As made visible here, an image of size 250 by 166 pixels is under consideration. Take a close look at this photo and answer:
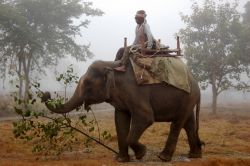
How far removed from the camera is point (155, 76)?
30.0 feet

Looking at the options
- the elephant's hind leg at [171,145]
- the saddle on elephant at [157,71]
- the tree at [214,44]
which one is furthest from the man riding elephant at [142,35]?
the tree at [214,44]

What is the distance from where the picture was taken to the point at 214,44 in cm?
3034

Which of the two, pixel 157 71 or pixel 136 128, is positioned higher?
pixel 157 71

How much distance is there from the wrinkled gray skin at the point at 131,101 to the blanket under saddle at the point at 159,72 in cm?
13

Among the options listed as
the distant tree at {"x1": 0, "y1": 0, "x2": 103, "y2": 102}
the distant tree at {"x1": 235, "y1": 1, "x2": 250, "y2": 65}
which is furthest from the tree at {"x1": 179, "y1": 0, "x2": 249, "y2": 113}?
the distant tree at {"x1": 0, "y1": 0, "x2": 103, "y2": 102}

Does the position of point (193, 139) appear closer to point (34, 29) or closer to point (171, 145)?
point (171, 145)

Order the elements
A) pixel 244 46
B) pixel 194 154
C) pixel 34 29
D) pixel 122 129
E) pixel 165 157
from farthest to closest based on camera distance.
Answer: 1. pixel 34 29
2. pixel 244 46
3. pixel 194 154
4. pixel 122 129
5. pixel 165 157

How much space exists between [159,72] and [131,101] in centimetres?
95

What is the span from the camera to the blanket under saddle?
29.7 ft

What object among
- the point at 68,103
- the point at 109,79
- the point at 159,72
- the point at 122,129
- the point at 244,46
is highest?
the point at 244,46

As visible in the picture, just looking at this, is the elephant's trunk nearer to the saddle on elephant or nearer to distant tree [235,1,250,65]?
the saddle on elephant

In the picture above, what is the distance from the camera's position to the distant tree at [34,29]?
27.7 meters

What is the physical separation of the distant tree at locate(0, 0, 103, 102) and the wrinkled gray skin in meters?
17.7

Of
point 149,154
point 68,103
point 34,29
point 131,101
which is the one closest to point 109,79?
point 131,101
